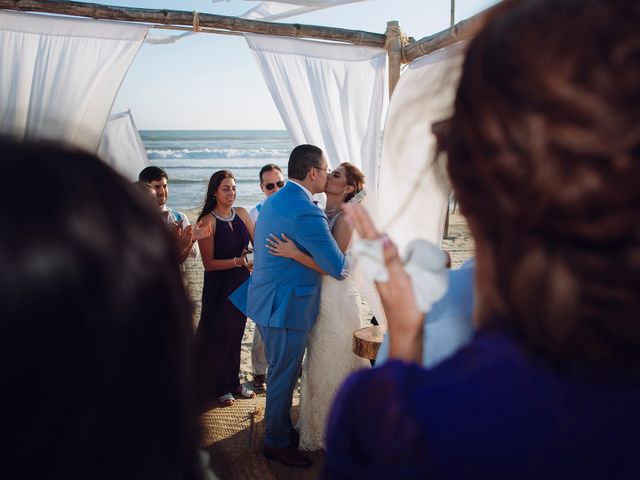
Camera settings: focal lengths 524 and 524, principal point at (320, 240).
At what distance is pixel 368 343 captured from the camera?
9.30 feet

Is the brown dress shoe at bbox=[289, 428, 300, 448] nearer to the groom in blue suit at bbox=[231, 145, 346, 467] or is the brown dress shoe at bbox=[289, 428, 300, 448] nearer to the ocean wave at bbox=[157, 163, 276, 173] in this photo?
the groom in blue suit at bbox=[231, 145, 346, 467]

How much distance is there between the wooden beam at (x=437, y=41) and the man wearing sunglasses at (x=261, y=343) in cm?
156

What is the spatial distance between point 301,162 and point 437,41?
1.12 m

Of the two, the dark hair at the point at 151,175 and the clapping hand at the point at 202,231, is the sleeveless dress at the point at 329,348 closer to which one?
the clapping hand at the point at 202,231

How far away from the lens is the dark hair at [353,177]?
12.0 ft

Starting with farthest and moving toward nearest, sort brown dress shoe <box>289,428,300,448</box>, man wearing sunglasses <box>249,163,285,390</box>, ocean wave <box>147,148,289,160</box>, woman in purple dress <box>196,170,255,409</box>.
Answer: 1. ocean wave <box>147,148,289,160</box>
2. man wearing sunglasses <box>249,163,285,390</box>
3. woman in purple dress <box>196,170,255,409</box>
4. brown dress shoe <box>289,428,300,448</box>

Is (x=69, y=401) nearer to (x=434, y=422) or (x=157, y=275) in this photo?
(x=157, y=275)

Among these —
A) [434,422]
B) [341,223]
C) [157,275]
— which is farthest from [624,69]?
[341,223]

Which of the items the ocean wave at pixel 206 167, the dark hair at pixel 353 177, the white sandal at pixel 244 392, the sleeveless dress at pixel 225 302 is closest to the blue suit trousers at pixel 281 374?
the sleeveless dress at pixel 225 302

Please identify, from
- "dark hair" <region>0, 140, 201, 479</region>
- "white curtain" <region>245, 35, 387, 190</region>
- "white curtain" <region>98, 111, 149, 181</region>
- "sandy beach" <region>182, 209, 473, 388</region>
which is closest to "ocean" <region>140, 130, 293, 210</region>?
"sandy beach" <region>182, 209, 473, 388</region>

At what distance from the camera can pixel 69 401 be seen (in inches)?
19.7

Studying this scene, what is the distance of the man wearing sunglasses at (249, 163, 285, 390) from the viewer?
14.4ft

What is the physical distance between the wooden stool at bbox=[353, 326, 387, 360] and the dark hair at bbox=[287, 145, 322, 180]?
1.04 m

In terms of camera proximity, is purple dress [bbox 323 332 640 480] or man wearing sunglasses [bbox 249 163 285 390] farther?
man wearing sunglasses [bbox 249 163 285 390]
